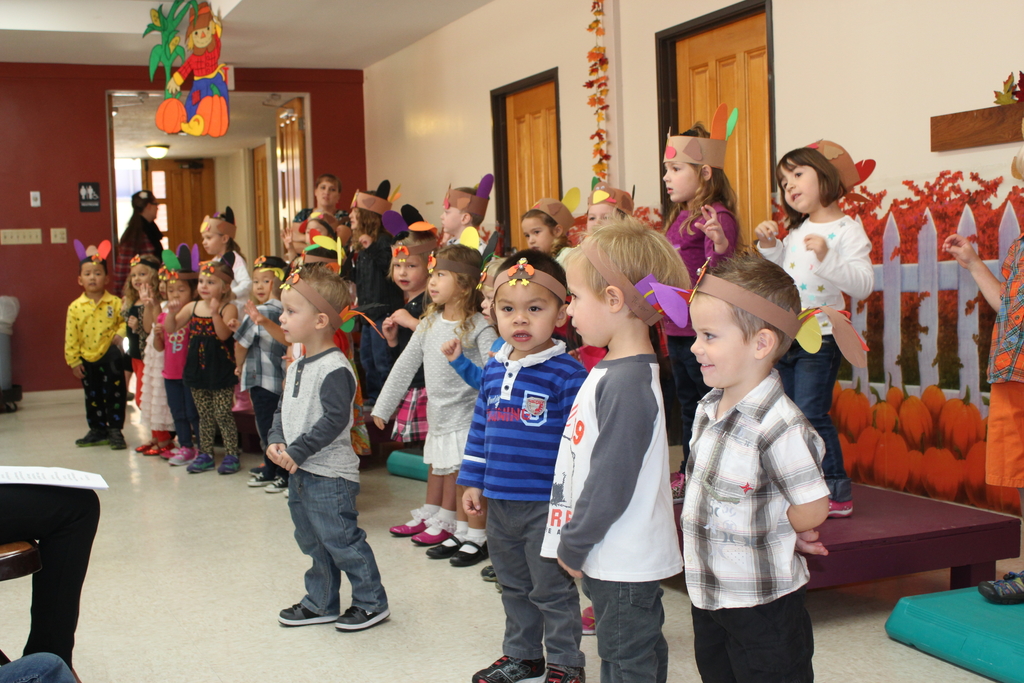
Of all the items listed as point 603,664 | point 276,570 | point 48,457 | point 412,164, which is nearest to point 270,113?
point 412,164

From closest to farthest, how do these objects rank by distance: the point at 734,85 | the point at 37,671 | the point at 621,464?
the point at 37,671, the point at 621,464, the point at 734,85

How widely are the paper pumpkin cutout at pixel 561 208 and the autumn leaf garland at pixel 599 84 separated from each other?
1312 millimetres

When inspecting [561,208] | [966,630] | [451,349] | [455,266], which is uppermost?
[561,208]

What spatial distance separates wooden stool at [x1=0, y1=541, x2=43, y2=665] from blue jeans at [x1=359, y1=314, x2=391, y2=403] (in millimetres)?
3303

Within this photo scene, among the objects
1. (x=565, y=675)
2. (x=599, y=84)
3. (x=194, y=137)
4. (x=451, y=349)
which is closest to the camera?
(x=565, y=675)

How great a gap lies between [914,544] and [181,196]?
15194 mm

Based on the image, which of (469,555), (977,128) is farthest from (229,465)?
(977,128)

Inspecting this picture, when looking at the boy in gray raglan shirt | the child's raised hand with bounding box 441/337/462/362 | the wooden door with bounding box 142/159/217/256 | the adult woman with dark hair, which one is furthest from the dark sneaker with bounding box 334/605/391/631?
the wooden door with bounding box 142/159/217/256

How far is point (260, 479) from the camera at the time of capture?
4684 millimetres

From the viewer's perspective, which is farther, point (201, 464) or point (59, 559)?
point (201, 464)

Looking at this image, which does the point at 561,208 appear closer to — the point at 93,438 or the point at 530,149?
the point at 530,149

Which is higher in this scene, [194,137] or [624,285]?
[194,137]

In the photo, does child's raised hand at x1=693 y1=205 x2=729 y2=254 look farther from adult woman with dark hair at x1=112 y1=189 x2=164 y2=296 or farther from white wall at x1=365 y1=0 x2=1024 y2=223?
adult woman with dark hair at x1=112 y1=189 x2=164 y2=296

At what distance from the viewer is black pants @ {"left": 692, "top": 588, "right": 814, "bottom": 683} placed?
62.2 inches
